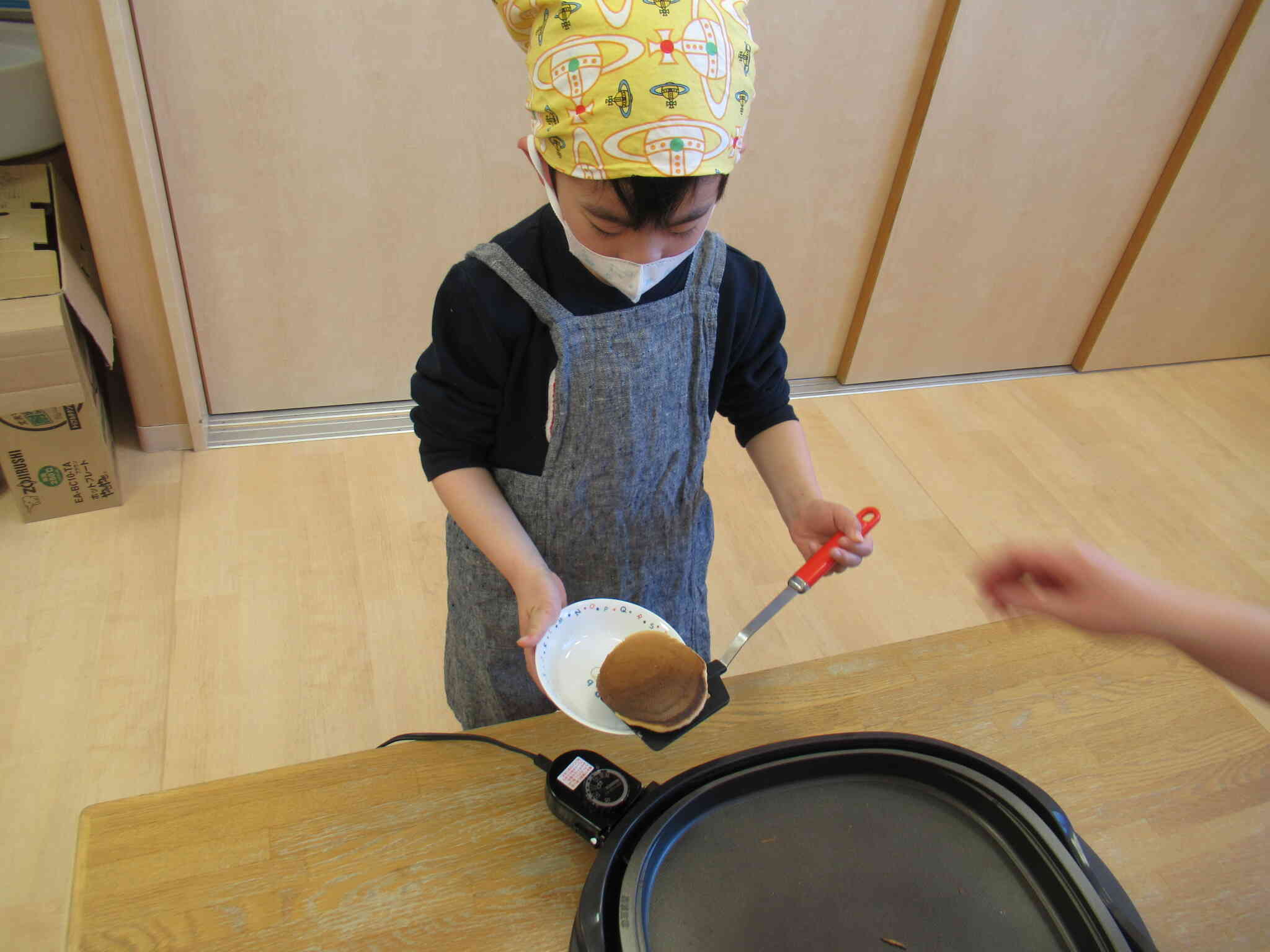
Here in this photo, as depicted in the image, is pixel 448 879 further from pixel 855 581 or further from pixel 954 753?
pixel 855 581

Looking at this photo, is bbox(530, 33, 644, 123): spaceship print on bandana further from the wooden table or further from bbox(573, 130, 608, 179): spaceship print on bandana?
the wooden table

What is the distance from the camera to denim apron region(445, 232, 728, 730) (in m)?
0.75

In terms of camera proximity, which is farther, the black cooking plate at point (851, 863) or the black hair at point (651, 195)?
the black hair at point (651, 195)

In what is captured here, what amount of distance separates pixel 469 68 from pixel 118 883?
141 cm

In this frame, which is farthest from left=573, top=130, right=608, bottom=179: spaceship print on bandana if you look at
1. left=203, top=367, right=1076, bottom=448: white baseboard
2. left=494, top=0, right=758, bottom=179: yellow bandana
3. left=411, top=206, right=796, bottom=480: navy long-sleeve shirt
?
left=203, top=367, right=1076, bottom=448: white baseboard

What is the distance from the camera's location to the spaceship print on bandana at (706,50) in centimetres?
57

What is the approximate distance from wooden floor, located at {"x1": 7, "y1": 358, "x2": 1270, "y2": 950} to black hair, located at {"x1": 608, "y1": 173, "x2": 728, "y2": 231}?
→ 101cm

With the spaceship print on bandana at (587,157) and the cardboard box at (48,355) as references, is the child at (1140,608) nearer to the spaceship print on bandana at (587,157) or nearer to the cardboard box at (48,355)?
the spaceship print on bandana at (587,157)

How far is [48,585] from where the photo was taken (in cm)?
150

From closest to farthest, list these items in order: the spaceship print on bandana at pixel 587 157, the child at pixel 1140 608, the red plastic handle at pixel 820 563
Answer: the child at pixel 1140 608 → the spaceship print on bandana at pixel 587 157 → the red plastic handle at pixel 820 563

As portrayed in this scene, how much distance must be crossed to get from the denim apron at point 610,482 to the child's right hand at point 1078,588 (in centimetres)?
33

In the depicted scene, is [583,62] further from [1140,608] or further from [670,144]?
[1140,608]

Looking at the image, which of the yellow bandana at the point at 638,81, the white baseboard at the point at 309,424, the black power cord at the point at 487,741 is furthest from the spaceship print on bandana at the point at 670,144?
the white baseboard at the point at 309,424

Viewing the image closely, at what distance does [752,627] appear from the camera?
2.30 feet
